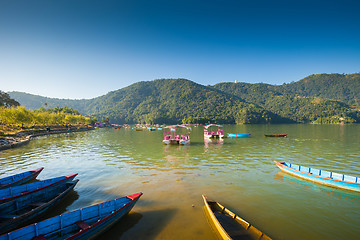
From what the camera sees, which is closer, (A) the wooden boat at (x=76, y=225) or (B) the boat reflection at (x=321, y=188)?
(A) the wooden boat at (x=76, y=225)

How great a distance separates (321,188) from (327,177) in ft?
6.58

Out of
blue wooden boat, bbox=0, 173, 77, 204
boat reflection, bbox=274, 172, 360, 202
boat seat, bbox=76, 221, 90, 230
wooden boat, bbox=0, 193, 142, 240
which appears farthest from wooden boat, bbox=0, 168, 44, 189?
boat reflection, bbox=274, 172, 360, 202

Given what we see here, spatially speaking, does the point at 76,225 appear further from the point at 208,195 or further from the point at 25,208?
the point at 208,195

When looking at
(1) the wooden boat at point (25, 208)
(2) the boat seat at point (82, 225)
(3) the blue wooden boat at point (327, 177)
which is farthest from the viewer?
(3) the blue wooden boat at point (327, 177)

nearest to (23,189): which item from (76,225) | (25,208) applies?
(25,208)

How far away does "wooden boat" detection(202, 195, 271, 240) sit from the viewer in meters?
10.3

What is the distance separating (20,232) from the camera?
8664 mm

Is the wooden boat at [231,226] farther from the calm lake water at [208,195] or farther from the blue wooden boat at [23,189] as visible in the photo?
the blue wooden boat at [23,189]

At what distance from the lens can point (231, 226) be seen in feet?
37.2

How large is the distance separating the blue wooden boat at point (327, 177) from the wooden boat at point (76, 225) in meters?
18.8

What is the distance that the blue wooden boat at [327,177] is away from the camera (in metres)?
17.1

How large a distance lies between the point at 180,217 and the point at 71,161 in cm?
2572

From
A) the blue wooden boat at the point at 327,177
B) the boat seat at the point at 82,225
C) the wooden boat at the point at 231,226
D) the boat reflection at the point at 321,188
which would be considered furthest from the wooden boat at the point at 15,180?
the blue wooden boat at the point at 327,177

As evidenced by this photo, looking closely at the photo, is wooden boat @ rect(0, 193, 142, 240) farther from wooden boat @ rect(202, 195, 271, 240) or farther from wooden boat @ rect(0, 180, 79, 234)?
wooden boat @ rect(202, 195, 271, 240)
